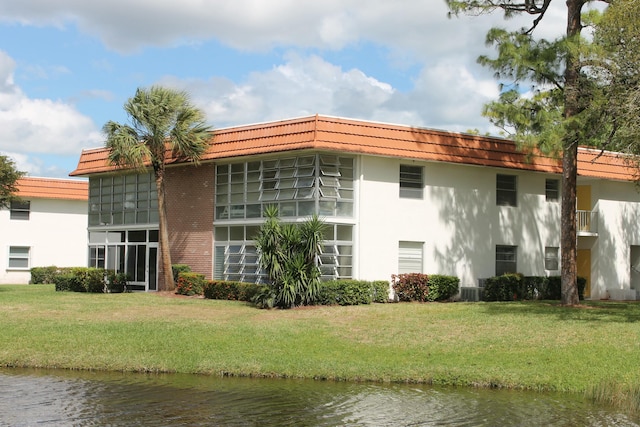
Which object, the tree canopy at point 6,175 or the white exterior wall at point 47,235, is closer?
the tree canopy at point 6,175

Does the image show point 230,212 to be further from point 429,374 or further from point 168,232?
point 429,374

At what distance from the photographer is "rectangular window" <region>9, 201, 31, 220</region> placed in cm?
4581

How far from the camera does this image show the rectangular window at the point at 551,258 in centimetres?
3331

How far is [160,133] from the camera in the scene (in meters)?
30.6

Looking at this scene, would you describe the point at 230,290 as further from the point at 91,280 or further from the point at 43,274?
the point at 43,274

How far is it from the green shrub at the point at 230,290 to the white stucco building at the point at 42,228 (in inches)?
791

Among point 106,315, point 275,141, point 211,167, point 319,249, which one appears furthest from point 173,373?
point 211,167

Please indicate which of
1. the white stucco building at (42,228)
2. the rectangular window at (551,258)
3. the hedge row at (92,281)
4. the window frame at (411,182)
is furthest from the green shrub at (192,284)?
the white stucco building at (42,228)

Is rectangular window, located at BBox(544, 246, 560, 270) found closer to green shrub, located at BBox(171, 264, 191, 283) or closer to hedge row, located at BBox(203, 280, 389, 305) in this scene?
hedge row, located at BBox(203, 280, 389, 305)

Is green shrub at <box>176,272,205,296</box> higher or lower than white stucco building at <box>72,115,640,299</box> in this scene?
lower

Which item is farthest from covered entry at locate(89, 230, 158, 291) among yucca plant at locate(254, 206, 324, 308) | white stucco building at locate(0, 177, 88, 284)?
yucca plant at locate(254, 206, 324, 308)

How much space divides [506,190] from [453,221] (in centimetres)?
308

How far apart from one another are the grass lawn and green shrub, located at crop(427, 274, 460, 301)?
265 cm

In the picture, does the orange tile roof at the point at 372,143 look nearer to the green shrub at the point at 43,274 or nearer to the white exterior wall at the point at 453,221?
the white exterior wall at the point at 453,221
